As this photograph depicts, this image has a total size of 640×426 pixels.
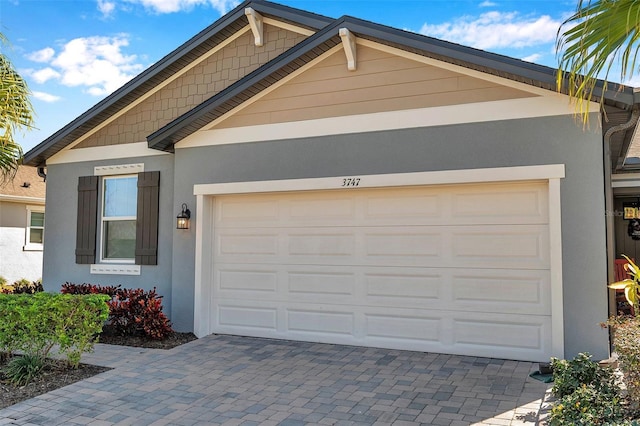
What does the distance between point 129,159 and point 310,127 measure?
3947 mm

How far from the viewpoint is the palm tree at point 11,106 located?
6.98 metres

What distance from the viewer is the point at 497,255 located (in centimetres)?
668

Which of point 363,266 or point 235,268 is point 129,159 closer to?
point 235,268

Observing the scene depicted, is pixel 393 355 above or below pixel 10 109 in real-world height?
below

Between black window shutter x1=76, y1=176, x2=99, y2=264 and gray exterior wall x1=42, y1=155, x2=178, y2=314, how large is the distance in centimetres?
19

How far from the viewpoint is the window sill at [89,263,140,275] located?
933 centimetres

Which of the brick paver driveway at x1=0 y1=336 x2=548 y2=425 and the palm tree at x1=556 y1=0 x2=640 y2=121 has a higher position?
the palm tree at x1=556 y1=0 x2=640 y2=121

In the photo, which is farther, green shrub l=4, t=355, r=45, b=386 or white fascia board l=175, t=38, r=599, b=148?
white fascia board l=175, t=38, r=599, b=148

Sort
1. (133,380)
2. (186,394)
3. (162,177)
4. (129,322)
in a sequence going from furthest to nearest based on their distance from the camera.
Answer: (162,177)
(129,322)
(133,380)
(186,394)

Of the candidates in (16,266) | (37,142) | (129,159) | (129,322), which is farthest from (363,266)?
(16,266)

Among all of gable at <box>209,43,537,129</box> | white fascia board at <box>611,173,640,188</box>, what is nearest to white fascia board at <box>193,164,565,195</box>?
gable at <box>209,43,537,129</box>

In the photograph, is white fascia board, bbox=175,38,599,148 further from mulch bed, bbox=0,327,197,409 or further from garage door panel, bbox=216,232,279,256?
mulch bed, bbox=0,327,197,409

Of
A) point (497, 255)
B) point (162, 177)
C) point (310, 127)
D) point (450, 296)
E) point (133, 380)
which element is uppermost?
point (310, 127)

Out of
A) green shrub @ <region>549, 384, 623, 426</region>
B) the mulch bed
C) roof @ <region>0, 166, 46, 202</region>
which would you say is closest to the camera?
green shrub @ <region>549, 384, 623, 426</region>
